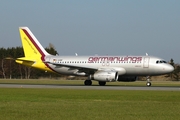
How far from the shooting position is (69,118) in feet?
59.7

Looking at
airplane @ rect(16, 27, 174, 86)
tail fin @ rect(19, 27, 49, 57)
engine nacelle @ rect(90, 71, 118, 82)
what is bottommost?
engine nacelle @ rect(90, 71, 118, 82)

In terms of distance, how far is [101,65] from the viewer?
190 feet

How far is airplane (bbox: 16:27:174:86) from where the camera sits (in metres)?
55.7

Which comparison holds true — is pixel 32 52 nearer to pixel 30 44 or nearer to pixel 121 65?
pixel 30 44

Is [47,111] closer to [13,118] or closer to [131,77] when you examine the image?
[13,118]

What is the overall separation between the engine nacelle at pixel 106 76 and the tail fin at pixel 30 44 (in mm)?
10637

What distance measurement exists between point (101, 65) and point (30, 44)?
1156 centimetres

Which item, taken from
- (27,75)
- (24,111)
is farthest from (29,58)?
(27,75)

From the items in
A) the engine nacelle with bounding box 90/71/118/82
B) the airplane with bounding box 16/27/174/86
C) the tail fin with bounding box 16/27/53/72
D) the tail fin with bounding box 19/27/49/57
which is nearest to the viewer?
the engine nacelle with bounding box 90/71/118/82

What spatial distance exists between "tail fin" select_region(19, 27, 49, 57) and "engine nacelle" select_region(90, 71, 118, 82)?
Answer: 1064 centimetres

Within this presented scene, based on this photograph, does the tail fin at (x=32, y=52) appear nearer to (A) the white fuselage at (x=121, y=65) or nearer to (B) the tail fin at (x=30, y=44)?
(B) the tail fin at (x=30, y=44)

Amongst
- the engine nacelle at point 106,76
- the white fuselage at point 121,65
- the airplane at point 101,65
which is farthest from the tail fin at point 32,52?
the engine nacelle at point 106,76

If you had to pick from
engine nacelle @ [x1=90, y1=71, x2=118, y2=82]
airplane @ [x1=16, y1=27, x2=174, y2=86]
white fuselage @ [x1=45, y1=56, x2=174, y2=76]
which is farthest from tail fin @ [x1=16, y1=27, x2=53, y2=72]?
engine nacelle @ [x1=90, y1=71, x2=118, y2=82]

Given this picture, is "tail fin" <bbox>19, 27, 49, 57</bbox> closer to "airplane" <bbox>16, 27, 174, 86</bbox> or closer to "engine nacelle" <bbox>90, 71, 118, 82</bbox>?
"airplane" <bbox>16, 27, 174, 86</bbox>
